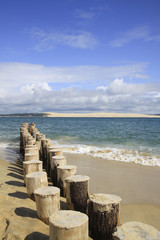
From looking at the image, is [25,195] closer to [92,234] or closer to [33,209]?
[33,209]

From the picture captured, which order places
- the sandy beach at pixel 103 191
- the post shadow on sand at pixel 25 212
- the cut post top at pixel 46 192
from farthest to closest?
the post shadow on sand at pixel 25 212, the cut post top at pixel 46 192, the sandy beach at pixel 103 191

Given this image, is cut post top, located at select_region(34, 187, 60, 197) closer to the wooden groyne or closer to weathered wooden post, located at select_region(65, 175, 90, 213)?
the wooden groyne

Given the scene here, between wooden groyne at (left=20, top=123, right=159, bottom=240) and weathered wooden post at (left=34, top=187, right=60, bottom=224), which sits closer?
wooden groyne at (left=20, top=123, right=159, bottom=240)

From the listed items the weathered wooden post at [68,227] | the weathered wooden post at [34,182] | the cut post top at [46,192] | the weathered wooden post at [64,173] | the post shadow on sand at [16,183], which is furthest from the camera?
the post shadow on sand at [16,183]

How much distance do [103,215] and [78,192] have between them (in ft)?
2.54

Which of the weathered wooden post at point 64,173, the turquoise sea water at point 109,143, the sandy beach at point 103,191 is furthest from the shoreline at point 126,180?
the turquoise sea water at point 109,143

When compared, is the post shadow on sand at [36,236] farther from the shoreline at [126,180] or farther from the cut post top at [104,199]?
the shoreline at [126,180]

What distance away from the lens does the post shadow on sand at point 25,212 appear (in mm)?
3402

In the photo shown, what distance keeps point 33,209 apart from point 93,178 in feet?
9.85

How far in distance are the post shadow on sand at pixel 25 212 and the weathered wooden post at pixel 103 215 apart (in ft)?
3.46

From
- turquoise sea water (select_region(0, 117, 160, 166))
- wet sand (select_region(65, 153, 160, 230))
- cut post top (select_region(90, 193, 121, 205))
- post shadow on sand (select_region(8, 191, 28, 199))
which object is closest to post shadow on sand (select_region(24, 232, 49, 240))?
cut post top (select_region(90, 193, 121, 205))

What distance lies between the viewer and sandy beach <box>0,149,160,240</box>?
2998 millimetres

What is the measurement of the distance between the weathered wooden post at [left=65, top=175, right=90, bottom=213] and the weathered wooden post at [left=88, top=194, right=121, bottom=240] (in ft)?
1.75

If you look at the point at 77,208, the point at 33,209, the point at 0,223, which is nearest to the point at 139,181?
the point at 77,208
